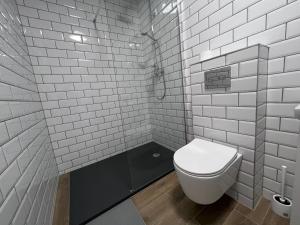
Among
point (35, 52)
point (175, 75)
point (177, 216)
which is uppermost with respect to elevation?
point (35, 52)

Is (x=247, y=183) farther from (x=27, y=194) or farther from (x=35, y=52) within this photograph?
(x=35, y=52)

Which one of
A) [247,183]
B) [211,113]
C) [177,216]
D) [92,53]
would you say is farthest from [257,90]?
[92,53]

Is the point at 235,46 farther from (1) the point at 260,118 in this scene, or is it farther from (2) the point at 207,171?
(2) the point at 207,171

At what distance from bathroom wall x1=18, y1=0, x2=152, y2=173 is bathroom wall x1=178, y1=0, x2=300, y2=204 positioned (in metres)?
1.26

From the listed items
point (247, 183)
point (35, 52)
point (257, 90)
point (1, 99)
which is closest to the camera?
point (1, 99)

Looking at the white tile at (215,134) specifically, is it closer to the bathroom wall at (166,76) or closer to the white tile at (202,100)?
the white tile at (202,100)

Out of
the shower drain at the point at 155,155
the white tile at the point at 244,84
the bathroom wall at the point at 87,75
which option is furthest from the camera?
the shower drain at the point at 155,155

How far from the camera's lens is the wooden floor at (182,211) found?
3.51ft

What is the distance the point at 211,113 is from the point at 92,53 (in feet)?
5.79

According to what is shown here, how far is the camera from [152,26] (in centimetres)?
200

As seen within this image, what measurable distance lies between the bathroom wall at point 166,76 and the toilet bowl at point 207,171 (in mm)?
819

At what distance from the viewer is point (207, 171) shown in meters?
0.90

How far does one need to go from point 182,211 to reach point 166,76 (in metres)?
1.57

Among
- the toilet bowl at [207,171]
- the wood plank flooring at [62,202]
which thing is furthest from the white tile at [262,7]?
the wood plank flooring at [62,202]
